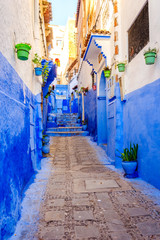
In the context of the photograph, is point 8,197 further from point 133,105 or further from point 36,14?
point 36,14

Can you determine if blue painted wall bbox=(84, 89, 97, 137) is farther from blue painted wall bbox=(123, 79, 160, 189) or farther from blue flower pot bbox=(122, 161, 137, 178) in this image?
blue flower pot bbox=(122, 161, 137, 178)

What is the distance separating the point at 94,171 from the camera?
17.7ft

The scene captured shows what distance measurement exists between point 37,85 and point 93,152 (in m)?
3.41

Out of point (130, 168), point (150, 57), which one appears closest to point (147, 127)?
point (130, 168)

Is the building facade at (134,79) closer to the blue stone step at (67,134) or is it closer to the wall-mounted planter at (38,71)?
the wall-mounted planter at (38,71)

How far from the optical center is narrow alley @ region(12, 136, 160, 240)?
2.43 m

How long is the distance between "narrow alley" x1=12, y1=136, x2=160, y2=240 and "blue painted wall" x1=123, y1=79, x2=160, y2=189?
1.69 ft

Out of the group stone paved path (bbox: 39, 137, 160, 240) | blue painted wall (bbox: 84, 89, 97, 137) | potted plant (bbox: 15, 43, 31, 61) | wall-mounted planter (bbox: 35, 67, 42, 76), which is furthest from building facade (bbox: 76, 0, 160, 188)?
blue painted wall (bbox: 84, 89, 97, 137)

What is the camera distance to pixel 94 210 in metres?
3.06

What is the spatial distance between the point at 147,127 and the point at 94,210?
211cm

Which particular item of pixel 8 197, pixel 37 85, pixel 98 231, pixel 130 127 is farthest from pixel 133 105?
pixel 8 197

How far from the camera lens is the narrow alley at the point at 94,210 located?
243 centimetres

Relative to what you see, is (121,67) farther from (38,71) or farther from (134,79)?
(38,71)

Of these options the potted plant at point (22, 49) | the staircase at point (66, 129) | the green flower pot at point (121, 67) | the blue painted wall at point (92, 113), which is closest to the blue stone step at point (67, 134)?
the staircase at point (66, 129)
